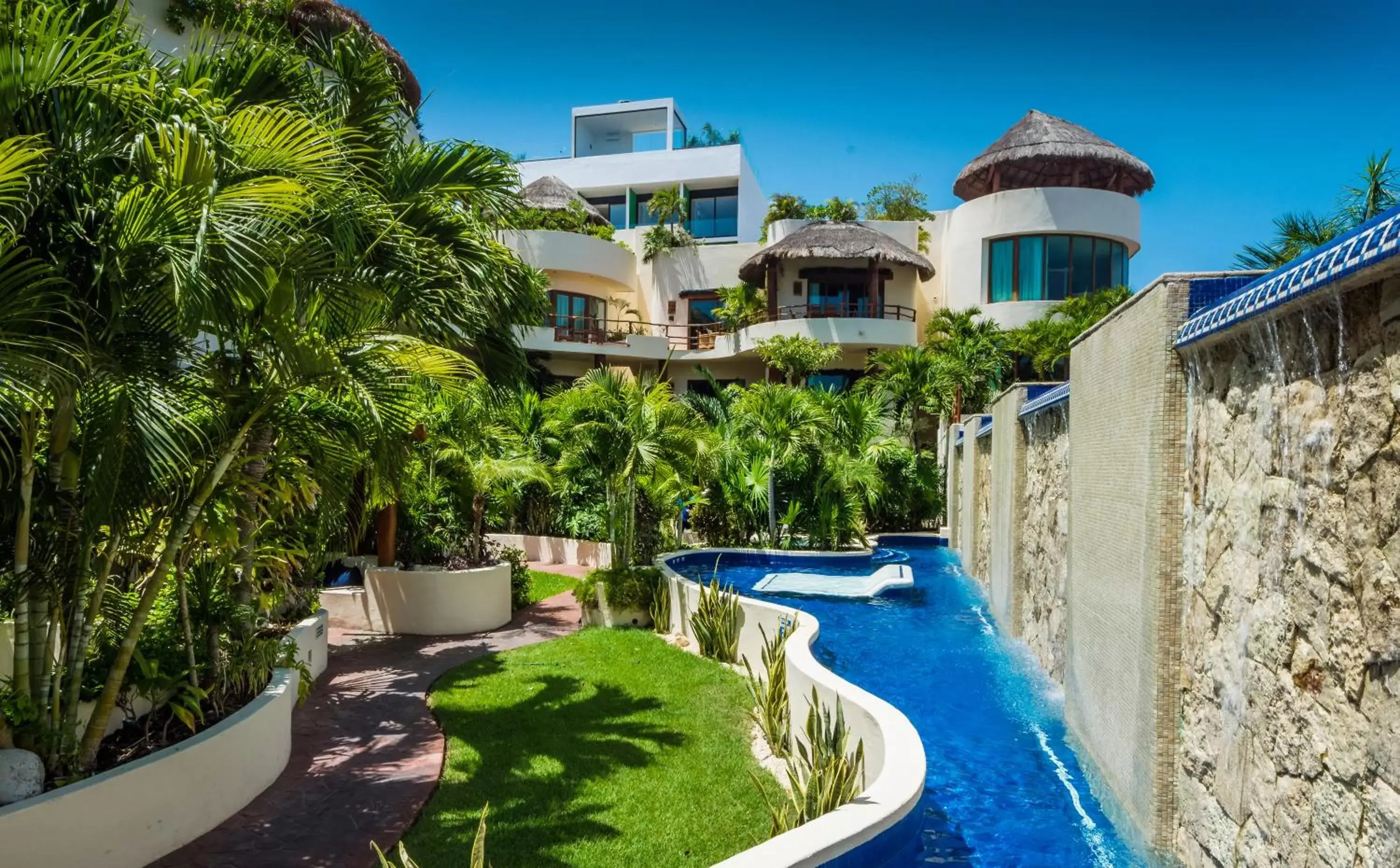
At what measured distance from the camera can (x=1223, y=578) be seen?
4.11 meters

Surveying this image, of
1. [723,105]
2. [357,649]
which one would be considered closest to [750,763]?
[357,649]

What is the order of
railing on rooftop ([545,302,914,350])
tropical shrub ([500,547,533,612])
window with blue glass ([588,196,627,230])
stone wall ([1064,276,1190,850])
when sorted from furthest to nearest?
1. window with blue glass ([588,196,627,230])
2. railing on rooftop ([545,302,914,350])
3. tropical shrub ([500,547,533,612])
4. stone wall ([1064,276,1190,850])

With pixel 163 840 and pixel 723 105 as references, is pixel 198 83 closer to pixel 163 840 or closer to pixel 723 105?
pixel 163 840

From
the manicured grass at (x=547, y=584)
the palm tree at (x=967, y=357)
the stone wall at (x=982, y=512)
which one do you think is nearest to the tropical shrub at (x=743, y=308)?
the palm tree at (x=967, y=357)

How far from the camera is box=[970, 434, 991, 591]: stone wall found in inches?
536

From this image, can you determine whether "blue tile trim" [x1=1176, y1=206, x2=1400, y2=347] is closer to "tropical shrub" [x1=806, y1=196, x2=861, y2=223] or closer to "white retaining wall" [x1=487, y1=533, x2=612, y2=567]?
"white retaining wall" [x1=487, y1=533, x2=612, y2=567]

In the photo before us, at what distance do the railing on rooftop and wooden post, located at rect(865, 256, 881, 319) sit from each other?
1.5 inches

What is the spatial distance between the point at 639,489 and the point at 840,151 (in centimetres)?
3022

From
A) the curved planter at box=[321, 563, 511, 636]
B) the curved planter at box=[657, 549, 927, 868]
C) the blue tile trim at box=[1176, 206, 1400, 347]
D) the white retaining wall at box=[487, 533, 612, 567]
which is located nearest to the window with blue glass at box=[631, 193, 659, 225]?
the white retaining wall at box=[487, 533, 612, 567]

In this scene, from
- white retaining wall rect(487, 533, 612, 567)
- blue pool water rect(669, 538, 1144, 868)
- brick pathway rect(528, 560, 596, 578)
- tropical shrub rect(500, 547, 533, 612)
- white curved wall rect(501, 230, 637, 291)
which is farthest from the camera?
white curved wall rect(501, 230, 637, 291)

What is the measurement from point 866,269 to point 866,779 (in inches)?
932

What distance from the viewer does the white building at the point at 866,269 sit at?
24.7 meters

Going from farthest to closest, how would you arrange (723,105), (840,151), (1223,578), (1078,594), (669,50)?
(723,105) < (840,151) < (669,50) < (1078,594) < (1223,578)

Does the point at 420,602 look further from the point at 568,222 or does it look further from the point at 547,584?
the point at 568,222
